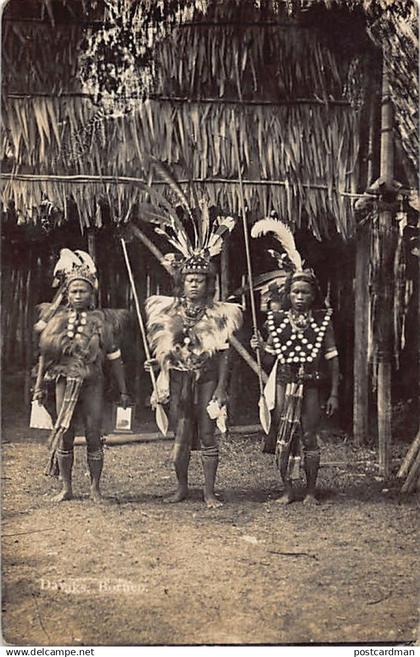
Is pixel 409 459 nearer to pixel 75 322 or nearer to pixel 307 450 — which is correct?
pixel 307 450

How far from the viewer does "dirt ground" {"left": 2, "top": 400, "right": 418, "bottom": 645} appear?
2402 mm

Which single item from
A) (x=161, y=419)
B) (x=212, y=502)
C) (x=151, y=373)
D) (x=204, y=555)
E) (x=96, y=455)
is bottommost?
(x=204, y=555)

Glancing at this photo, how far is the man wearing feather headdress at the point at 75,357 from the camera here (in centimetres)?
258

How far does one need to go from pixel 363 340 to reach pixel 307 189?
1.80ft

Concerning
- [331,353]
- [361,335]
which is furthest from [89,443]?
[361,335]

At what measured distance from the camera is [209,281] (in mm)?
2586

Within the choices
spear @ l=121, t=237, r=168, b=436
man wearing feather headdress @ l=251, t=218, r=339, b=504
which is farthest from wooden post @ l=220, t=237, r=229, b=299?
spear @ l=121, t=237, r=168, b=436

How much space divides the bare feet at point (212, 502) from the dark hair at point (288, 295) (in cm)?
68

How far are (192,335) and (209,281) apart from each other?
191mm

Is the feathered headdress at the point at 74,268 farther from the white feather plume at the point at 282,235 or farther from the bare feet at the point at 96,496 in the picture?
the bare feet at the point at 96,496

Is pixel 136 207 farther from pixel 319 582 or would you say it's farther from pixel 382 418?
pixel 319 582

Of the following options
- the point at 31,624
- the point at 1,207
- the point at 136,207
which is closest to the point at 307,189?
the point at 136,207

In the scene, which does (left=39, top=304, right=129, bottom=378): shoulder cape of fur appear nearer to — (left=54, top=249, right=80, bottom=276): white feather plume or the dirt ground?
(left=54, top=249, right=80, bottom=276): white feather plume

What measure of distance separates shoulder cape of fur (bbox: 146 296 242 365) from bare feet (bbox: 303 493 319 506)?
584mm
